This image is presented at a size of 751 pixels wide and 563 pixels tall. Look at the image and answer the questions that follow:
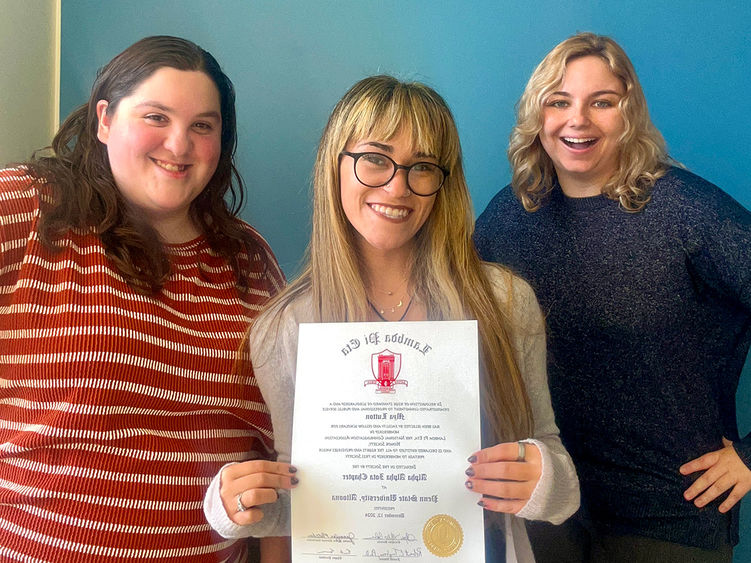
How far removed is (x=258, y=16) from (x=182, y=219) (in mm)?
683

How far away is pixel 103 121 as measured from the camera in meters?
1.42

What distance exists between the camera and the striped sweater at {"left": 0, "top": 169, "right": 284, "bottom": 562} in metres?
1.26

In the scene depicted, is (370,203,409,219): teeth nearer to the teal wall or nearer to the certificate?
the certificate

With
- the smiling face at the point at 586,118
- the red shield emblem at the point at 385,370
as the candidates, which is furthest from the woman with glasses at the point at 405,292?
the smiling face at the point at 586,118

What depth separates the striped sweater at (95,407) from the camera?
1.26m

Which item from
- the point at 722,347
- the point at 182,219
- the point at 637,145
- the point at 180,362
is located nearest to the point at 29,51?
the point at 182,219

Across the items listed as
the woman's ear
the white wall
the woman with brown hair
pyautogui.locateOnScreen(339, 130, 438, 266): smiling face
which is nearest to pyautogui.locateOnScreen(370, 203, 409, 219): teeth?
pyautogui.locateOnScreen(339, 130, 438, 266): smiling face

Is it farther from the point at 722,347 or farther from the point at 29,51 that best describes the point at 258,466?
the point at 29,51

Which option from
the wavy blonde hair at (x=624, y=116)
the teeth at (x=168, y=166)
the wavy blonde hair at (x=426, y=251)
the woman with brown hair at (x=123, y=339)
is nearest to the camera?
the wavy blonde hair at (x=426, y=251)

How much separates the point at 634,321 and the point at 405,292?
0.57m

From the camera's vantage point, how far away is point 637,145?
1.54 metres

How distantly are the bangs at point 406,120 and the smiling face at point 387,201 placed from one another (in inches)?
0.5

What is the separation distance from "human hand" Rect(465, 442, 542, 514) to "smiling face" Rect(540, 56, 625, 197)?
0.79 metres

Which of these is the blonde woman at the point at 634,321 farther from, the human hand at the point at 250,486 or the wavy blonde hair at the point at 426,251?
the human hand at the point at 250,486
